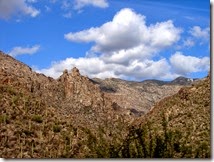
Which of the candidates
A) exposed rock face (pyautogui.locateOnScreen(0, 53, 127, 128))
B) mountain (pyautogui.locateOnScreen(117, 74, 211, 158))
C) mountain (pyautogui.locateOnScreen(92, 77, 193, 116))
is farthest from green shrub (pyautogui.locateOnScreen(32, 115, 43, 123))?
mountain (pyautogui.locateOnScreen(92, 77, 193, 116))

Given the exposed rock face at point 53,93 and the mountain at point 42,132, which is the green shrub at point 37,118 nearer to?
the mountain at point 42,132

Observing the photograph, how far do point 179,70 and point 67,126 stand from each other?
7.89 ft

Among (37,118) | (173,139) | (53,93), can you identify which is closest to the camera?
(173,139)

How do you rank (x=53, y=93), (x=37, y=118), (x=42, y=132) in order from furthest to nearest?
(x=53, y=93)
(x=37, y=118)
(x=42, y=132)

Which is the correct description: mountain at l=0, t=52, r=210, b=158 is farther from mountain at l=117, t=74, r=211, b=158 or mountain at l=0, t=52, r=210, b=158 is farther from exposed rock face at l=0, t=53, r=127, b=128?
exposed rock face at l=0, t=53, r=127, b=128

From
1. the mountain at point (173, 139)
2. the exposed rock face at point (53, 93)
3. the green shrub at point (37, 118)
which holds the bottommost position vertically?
the mountain at point (173, 139)

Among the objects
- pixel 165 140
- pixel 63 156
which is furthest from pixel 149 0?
pixel 63 156

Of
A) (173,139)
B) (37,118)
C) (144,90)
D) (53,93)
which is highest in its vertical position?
(144,90)

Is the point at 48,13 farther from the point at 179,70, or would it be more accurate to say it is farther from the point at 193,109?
the point at 193,109

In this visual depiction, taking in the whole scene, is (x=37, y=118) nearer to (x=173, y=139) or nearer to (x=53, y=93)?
(x=173, y=139)

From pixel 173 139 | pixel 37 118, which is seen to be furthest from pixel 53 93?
pixel 173 139

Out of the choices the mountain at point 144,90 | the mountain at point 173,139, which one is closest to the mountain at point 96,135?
the mountain at point 173,139

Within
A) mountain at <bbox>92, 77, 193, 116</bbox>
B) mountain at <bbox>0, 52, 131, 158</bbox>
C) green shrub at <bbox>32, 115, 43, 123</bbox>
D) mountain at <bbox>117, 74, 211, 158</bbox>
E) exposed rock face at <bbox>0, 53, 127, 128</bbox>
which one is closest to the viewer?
mountain at <bbox>117, 74, 211, 158</bbox>

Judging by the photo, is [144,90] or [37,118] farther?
[144,90]
